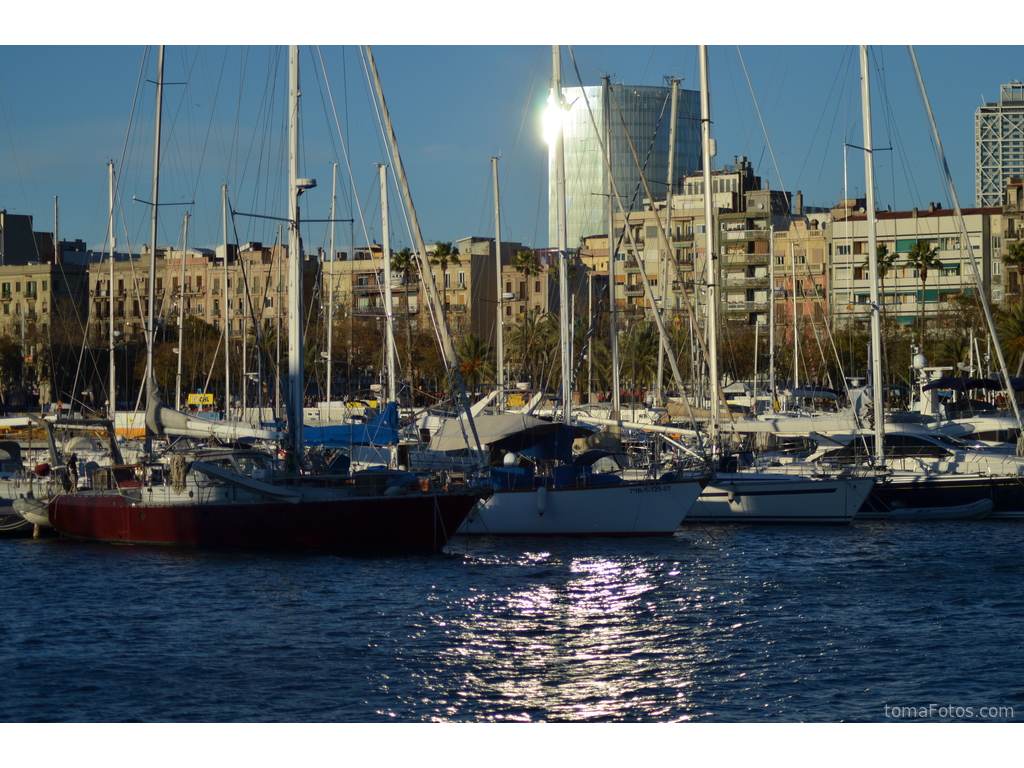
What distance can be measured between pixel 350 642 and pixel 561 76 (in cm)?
2133

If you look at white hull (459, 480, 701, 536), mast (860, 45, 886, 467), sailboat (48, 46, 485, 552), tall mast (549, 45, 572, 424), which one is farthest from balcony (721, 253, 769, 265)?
sailboat (48, 46, 485, 552)

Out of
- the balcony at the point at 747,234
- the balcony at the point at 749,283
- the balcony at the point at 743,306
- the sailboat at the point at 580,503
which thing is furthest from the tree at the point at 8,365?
the sailboat at the point at 580,503

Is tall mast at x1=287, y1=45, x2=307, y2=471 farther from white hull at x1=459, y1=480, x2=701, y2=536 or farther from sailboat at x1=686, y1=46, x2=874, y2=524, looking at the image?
sailboat at x1=686, y1=46, x2=874, y2=524

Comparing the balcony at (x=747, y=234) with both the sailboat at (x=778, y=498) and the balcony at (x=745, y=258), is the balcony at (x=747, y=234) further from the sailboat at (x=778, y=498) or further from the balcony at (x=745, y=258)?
the sailboat at (x=778, y=498)

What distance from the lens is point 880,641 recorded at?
75.0ft

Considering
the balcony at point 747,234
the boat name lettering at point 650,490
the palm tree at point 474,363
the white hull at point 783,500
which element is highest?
the balcony at point 747,234

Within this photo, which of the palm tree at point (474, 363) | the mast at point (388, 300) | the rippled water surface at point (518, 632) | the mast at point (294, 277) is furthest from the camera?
the palm tree at point (474, 363)

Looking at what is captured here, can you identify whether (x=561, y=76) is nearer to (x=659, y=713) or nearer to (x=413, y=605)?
(x=413, y=605)

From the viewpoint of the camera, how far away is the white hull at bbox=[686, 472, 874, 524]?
38281 millimetres

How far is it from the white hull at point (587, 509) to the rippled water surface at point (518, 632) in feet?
1.94

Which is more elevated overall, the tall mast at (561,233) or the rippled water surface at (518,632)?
the tall mast at (561,233)

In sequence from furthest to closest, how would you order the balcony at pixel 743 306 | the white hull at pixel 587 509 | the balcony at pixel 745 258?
1. the balcony at pixel 745 258
2. the balcony at pixel 743 306
3. the white hull at pixel 587 509

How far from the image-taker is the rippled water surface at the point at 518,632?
62.4ft

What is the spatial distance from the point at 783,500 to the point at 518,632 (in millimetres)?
16591
